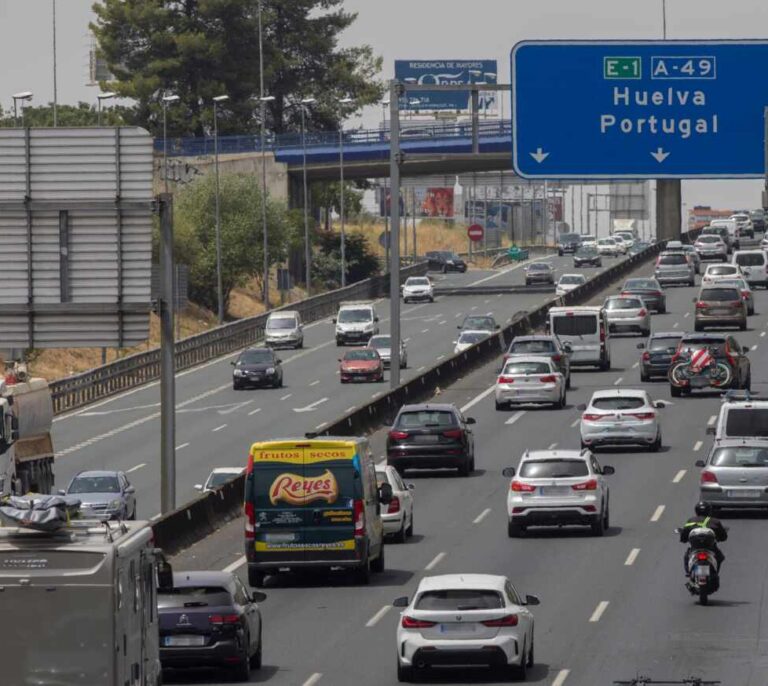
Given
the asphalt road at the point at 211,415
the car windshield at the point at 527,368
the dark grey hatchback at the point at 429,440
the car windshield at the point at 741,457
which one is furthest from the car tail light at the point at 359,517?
the car windshield at the point at 527,368

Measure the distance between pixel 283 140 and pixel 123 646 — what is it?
384 ft

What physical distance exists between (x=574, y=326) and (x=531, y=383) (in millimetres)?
9825

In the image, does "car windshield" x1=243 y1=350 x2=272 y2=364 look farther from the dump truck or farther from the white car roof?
the white car roof

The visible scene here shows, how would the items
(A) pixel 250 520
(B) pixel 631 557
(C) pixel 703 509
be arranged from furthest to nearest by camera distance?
(C) pixel 703 509 → (B) pixel 631 557 → (A) pixel 250 520

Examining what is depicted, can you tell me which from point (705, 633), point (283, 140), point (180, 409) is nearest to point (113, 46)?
point (283, 140)

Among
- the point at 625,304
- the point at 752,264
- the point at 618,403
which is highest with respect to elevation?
the point at 752,264

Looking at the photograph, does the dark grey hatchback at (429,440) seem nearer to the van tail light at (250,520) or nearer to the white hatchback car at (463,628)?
the van tail light at (250,520)

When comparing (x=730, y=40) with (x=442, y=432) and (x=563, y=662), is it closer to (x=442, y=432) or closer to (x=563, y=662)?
(x=442, y=432)

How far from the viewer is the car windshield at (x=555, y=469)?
40531mm

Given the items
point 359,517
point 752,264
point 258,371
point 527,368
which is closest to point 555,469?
point 359,517

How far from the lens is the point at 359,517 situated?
35094mm

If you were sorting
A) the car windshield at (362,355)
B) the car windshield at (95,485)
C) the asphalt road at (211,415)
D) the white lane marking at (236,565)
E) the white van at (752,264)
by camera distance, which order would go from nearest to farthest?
the white lane marking at (236,565) → the car windshield at (95,485) → the asphalt road at (211,415) → the car windshield at (362,355) → the white van at (752,264)

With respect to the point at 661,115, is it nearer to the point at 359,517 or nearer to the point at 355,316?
the point at 359,517

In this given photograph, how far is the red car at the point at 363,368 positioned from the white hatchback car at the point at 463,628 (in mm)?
54169
